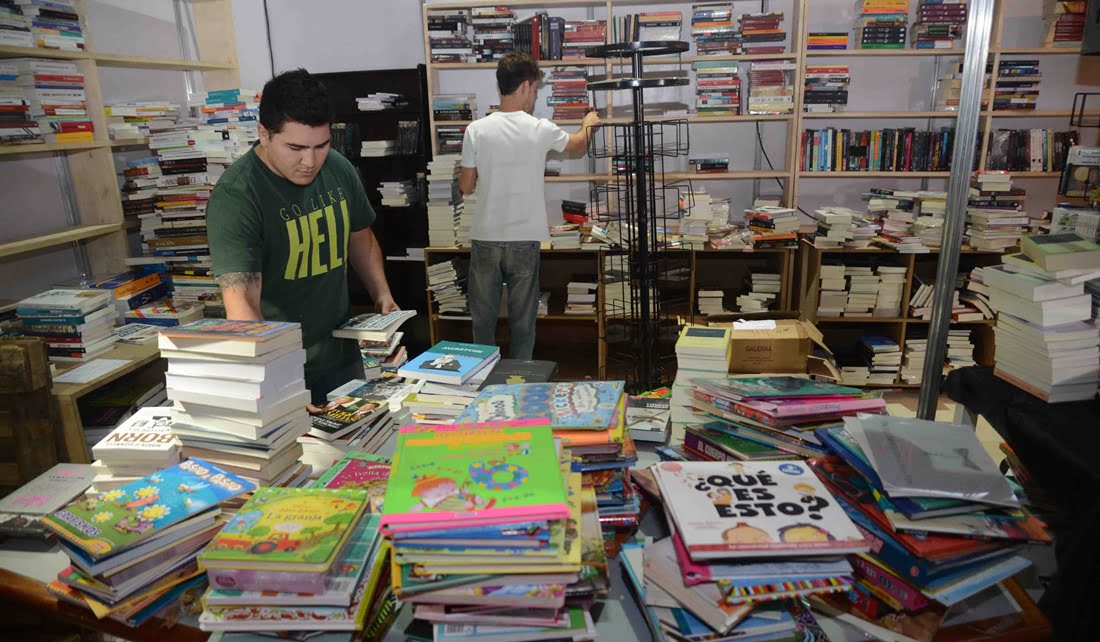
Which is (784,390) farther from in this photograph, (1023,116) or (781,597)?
(1023,116)

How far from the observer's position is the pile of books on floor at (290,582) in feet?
3.47

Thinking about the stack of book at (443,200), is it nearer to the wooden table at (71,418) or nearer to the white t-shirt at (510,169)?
the white t-shirt at (510,169)

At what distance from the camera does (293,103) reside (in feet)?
6.03

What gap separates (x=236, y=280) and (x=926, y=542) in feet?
5.75

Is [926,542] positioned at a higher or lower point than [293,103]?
lower

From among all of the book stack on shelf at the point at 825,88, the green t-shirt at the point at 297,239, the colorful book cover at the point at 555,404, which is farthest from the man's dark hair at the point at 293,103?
the book stack on shelf at the point at 825,88

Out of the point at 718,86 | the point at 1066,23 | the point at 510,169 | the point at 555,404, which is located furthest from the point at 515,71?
the point at 1066,23

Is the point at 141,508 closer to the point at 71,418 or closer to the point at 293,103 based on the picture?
the point at 293,103

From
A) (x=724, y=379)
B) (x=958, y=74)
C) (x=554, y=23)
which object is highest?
(x=554, y=23)

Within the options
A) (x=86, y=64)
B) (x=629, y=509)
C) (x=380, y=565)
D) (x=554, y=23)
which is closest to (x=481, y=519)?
(x=380, y=565)

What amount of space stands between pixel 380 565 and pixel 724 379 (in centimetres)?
92

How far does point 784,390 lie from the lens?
59.4 inches

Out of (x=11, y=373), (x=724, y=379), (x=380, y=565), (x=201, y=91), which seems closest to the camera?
(x=380, y=565)

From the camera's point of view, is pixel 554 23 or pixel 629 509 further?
pixel 554 23
